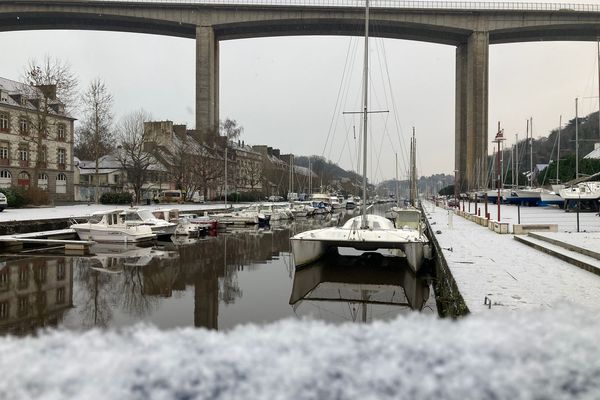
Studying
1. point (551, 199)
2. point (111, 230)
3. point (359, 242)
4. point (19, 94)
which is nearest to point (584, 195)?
point (551, 199)

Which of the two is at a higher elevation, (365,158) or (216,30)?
(216,30)

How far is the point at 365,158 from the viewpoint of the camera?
61.3ft

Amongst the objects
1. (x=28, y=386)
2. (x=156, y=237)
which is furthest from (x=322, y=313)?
(x=156, y=237)

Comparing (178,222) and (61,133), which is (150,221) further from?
(61,133)

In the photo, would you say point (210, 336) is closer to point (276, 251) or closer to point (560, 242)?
point (560, 242)

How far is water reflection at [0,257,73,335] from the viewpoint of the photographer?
9.61 metres

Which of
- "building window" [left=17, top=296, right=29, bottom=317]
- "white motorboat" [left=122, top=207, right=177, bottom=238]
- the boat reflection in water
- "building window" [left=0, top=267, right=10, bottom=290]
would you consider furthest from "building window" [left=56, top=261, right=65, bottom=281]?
"white motorboat" [left=122, top=207, right=177, bottom=238]

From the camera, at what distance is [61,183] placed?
60.9 metres

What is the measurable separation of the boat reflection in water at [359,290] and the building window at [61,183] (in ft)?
164

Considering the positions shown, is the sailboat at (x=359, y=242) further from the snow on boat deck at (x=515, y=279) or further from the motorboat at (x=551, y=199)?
the motorboat at (x=551, y=199)

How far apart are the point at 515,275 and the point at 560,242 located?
5506 mm

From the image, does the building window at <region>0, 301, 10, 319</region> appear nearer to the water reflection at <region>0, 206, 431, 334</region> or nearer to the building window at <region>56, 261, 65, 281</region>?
the water reflection at <region>0, 206, 431, 334</region>

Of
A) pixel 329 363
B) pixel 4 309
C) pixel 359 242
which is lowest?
pixel 4 309

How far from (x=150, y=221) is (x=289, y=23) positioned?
196 ft
